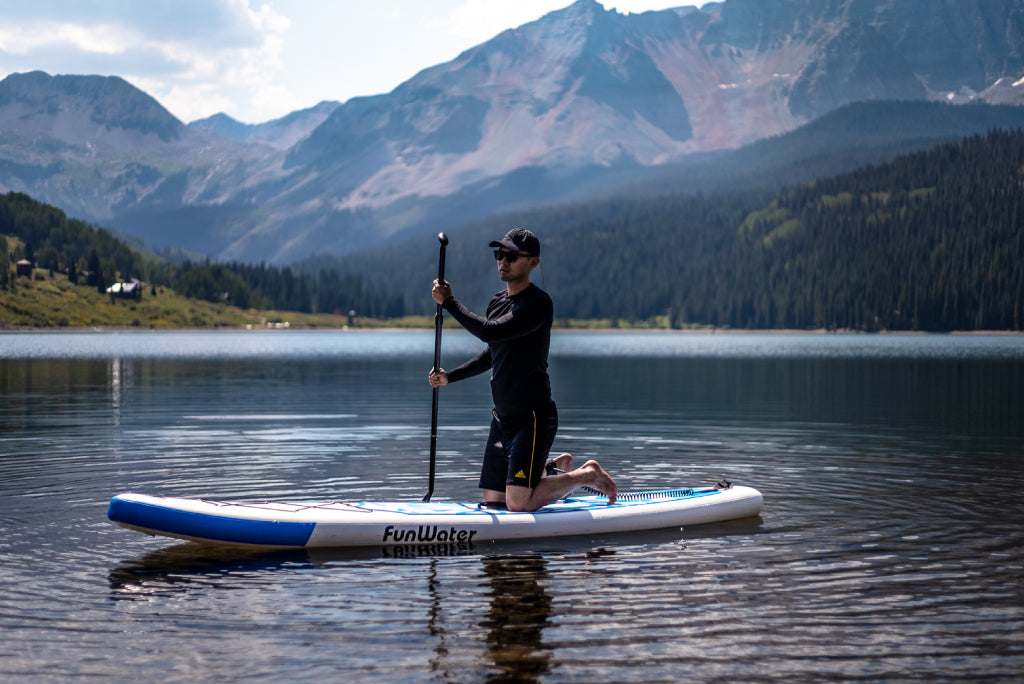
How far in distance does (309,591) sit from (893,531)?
949 centimetres

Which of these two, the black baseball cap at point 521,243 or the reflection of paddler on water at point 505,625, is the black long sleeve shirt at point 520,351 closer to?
the black baseball cap at point 521,243

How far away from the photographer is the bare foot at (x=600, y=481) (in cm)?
1548

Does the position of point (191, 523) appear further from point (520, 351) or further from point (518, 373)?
point (520, 351)

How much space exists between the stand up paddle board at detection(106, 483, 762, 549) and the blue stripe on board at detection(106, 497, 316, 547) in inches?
0.5

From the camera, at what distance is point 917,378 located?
6588 cm

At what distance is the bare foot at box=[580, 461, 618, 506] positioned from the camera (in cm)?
1548

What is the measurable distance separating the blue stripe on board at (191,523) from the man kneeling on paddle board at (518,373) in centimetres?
330

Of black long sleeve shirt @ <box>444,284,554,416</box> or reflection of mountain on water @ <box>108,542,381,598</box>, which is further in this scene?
black long sleeve shirt @ <box>444,284,554,416</box>

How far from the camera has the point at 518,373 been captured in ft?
46.8

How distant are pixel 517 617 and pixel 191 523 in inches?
207

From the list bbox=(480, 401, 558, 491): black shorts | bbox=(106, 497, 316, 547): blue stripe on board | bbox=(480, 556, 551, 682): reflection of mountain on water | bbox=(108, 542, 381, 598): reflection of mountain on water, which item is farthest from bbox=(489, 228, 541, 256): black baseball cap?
bbox=(106, 497, 316, 547): blue stripe on board

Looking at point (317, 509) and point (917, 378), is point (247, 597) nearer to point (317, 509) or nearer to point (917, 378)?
point (317, 509)

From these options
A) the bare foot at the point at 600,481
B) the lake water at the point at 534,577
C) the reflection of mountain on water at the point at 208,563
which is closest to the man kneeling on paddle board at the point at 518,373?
the bare foot at the point at 600,481

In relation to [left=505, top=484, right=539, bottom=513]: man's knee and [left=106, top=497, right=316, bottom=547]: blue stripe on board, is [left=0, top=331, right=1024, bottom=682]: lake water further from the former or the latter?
[left=505, top=484, right=539, bottom=513]: man's knee
